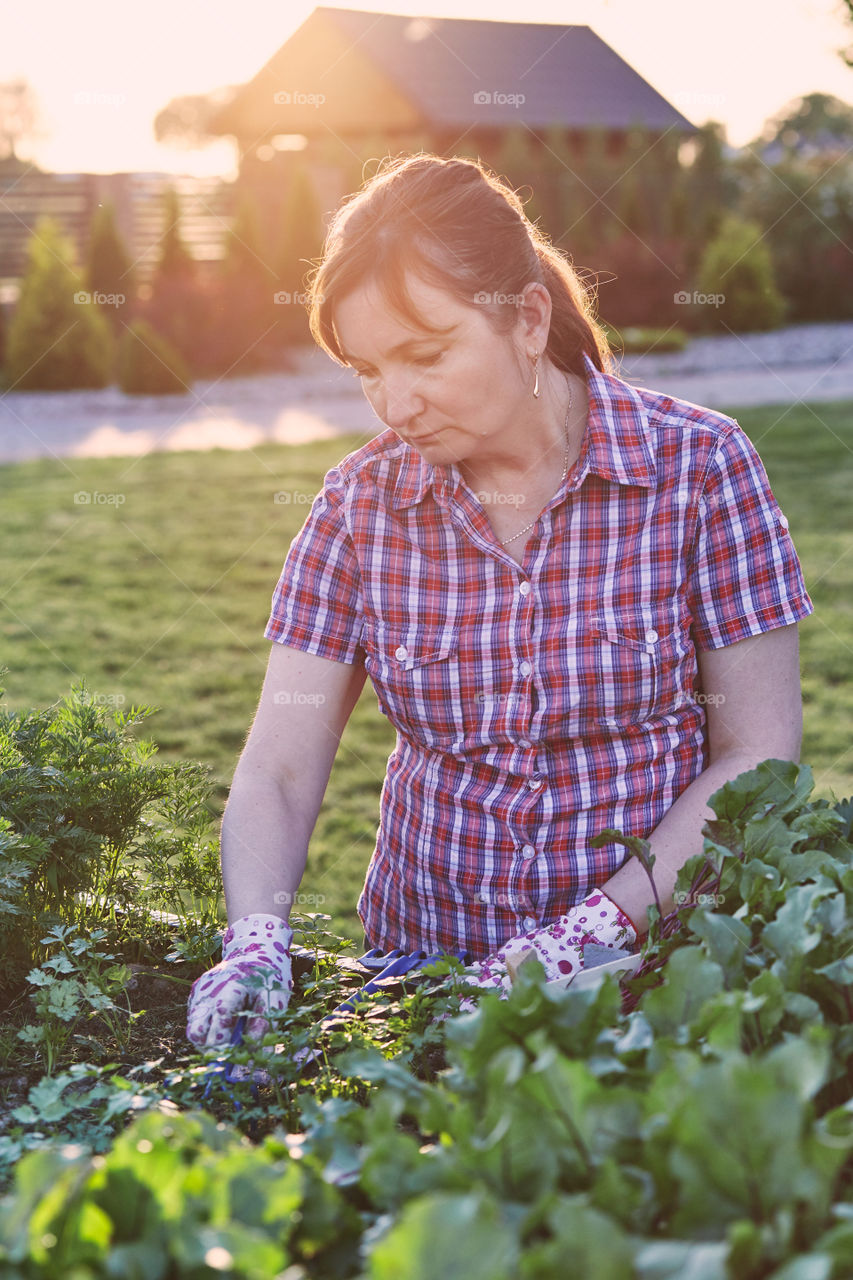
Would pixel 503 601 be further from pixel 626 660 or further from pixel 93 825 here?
pixel 93 825

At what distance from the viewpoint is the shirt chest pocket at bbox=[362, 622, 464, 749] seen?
185cm

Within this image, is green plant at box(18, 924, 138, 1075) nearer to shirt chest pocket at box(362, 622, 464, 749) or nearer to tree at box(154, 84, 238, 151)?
shirt chest pocket at box(362, 622, 464, 749)

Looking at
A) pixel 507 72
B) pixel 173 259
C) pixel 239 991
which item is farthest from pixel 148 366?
pixel 239 991

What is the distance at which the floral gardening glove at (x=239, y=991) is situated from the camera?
4.41 feet

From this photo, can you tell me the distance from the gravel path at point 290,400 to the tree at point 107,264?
1558 mm

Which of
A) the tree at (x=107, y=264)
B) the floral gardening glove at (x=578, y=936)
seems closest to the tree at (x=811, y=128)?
the tree at (x=107, y=264)

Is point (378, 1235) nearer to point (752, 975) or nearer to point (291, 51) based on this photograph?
point (752, 975)

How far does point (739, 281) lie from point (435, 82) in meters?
6.90

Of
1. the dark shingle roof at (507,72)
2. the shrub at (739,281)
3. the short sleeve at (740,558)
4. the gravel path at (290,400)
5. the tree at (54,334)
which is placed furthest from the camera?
the dark shingle roof at (507,72)

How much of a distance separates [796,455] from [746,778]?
757 cm

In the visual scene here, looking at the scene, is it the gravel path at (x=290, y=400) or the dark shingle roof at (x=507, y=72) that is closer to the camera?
the gravel path at (x=290, y=400)

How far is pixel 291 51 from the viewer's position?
1753 cm

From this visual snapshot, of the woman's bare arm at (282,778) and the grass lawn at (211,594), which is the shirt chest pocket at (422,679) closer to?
the woman's bare arm at (282,778)

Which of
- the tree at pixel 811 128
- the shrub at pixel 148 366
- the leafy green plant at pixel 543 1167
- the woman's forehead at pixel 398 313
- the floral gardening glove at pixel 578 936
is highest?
the tree at pixel 811 128
